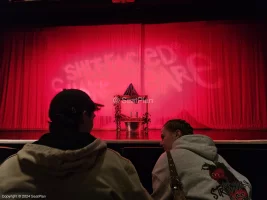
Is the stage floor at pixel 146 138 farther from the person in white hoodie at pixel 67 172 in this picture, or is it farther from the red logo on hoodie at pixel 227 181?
the person in white hoodie at pixel 67 172

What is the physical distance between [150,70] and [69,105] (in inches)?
176

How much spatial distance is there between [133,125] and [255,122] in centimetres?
252

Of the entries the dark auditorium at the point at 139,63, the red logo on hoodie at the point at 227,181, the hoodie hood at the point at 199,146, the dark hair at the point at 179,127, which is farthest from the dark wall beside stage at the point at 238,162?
the dark auditorium at the point at 139,63

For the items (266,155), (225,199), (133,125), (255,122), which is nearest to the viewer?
(225,199)

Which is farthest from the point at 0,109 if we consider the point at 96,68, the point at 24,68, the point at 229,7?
the point at 229,7

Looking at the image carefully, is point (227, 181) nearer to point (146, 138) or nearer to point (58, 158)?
point (58, 158)

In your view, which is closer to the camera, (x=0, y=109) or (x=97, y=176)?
(x=97, y=176)

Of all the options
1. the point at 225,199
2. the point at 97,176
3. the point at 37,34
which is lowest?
the point at 225,199

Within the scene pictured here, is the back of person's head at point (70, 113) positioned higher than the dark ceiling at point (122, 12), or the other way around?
the dark ceiling at point (122, 12)

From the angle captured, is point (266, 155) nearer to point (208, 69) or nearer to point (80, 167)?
point (80, 167)

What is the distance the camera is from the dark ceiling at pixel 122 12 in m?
4.43

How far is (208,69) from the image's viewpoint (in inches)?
201

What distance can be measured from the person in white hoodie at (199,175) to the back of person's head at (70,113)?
460 mm

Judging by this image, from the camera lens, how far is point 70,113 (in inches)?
31.8
